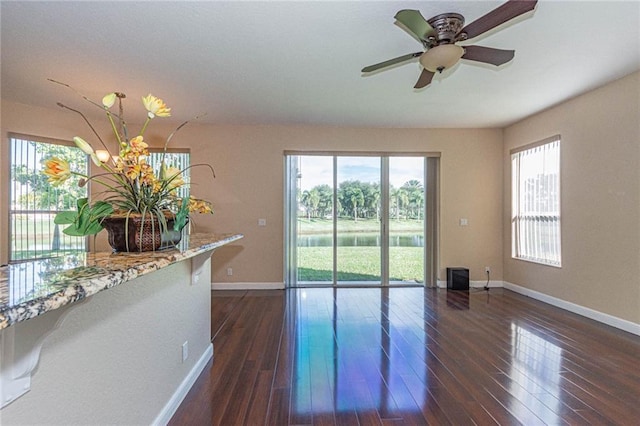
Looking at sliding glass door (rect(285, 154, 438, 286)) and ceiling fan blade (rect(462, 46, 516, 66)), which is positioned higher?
ceiling fan blade (rect(462, 46, 516, 66))

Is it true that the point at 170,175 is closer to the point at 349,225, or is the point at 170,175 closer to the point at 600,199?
the point at 349,225

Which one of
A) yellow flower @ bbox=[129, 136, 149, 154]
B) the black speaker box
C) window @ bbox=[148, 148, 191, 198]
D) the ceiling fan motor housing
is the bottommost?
the black speaker box

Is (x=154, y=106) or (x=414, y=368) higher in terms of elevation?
(x=154, y=106)

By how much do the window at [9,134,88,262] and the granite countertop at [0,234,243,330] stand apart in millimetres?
3769

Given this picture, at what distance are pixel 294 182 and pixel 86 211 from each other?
12.7 ft

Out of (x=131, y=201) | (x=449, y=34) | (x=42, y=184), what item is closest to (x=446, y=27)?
(x=449, y=34)

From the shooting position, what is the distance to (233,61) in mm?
2926

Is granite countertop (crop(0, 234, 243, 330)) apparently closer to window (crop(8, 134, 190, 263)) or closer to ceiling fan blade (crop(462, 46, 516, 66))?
ceiling fan blade (crop(462, 46, 516, 66))

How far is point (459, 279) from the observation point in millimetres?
4969

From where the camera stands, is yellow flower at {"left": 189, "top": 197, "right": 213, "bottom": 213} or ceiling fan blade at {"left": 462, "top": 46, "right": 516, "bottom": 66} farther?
ceiling fan blade at {"left": 462, "top": 46, "right": 516, "bottom": 66}

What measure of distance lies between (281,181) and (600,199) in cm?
411

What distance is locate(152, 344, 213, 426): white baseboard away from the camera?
1772mm

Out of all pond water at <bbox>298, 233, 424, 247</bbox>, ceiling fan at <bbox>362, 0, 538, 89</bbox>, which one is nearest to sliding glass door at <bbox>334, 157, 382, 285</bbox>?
pond water at <bbox>298, 233, 424, 247</bbox>

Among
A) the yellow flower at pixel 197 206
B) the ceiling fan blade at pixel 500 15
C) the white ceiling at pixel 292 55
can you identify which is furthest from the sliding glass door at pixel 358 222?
the yellow flower at pixel 197 206
